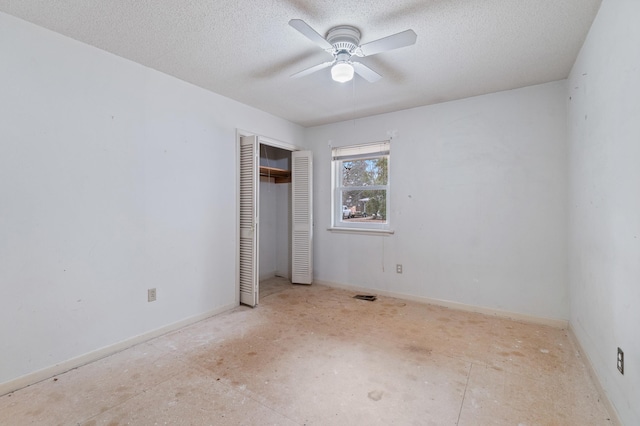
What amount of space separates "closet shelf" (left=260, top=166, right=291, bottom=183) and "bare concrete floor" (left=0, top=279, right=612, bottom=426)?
225cm

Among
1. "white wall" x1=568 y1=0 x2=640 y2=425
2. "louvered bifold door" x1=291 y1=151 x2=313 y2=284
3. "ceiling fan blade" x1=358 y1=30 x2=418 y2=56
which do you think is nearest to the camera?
"white wall" x1=568 y1=0 x2=640 y2=425

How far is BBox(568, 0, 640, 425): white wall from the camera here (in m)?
1.42

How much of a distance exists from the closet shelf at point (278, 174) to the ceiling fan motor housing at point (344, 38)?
242cm

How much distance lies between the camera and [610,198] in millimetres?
1734

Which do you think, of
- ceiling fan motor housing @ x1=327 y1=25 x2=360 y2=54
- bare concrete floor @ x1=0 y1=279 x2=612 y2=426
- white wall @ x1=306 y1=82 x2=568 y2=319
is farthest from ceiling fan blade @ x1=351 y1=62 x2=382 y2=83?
bare concrete floor @ x1=0 y1=279 x2=612 y2=426

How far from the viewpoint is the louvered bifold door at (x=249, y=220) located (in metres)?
3.40

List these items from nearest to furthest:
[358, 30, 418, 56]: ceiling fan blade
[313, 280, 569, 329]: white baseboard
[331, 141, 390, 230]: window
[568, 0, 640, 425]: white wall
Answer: [568, 0, 640, 425]: white wall
[358, 30, 418, 56]: ceiling fan blade
[313, 280, 569, 329]: white baseboard
[331, 141, 390, 230]: window

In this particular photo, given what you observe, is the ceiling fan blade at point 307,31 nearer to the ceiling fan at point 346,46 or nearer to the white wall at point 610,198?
the ceiling fan at point 346,46

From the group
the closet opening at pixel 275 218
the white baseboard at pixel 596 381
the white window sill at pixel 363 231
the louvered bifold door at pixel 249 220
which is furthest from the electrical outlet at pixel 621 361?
the closet opening at pixel 275 218

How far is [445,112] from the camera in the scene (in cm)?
344

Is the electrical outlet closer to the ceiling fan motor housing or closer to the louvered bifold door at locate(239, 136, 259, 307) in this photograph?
the ceiling fan motor housing

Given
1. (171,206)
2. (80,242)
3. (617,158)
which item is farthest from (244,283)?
(617,158)

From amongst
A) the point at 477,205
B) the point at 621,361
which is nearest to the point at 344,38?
the point at 477,205

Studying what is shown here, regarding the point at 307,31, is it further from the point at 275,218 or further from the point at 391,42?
the point at 275,218
